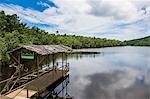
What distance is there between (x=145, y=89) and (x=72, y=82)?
6357mm

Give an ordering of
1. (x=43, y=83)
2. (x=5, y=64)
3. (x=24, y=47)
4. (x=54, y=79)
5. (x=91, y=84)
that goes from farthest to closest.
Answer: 1. (x=5, y=64)
2. (x=91, y=84)
3. (x=54, y=79)
4. (x=43, y=83)
5. (x=24, y=47)

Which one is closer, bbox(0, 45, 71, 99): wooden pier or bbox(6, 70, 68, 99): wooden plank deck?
bbox(6, 70, 68, 99): wooden plank deck

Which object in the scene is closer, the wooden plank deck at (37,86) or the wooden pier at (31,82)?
the wooden plank deck at (37,86)

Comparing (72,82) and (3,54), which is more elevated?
(3,54)

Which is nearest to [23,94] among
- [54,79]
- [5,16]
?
[54,79]

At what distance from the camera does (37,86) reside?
48.0ft

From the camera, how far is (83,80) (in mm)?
20828

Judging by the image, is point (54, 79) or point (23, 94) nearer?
point (23, 94)

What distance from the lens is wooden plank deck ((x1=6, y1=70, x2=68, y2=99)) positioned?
12328mm

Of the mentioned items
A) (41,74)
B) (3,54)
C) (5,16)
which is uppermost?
(5,16)

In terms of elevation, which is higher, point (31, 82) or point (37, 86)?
point (31, 82)

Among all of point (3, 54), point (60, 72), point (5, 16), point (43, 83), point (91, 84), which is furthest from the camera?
point (5, 16)

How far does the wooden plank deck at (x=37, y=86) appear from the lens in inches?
485

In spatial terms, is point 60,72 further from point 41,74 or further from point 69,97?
point 69,97
